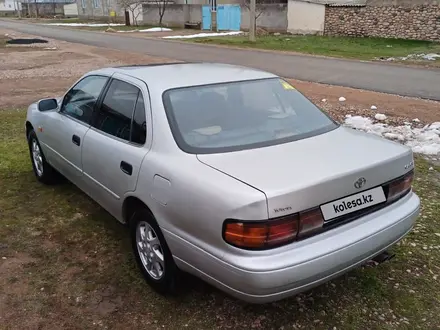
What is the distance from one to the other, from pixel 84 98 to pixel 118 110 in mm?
774

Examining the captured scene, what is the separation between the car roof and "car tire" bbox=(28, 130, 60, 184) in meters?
1.53

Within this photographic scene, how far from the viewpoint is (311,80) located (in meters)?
13.2

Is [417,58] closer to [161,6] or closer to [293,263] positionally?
[293,263]

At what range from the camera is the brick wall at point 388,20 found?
25.1m

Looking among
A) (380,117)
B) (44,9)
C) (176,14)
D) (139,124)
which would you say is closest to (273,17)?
(176,14)

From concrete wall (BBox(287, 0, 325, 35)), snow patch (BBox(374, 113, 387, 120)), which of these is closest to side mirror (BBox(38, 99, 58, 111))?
snow patch (BBox(374, 113, 387, 120))

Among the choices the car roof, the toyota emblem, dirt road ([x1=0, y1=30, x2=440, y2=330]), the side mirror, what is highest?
the car roof

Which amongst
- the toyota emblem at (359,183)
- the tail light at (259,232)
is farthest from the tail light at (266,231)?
the toyota emblem at (359,183)

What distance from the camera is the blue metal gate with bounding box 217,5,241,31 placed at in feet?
120

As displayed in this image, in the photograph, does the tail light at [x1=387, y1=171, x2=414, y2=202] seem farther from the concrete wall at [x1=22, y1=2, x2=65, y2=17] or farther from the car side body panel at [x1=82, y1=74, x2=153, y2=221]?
the concrete wall at [x1=22, y1=2, x2=65, y2=17]

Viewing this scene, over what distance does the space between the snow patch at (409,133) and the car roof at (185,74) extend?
11.5 ft

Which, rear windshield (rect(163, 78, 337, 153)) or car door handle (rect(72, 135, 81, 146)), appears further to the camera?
car door handle (rect(72, 135, 81, 146))

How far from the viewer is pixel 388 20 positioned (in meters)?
27.0

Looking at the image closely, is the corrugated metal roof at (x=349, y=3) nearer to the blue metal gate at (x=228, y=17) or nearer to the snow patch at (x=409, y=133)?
the blue metal gate at (x=228, y=17)
